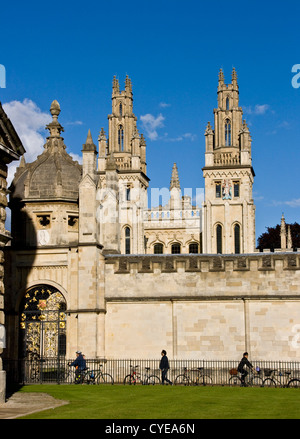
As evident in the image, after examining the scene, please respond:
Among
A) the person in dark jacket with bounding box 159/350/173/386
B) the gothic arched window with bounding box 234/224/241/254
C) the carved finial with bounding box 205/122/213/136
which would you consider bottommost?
the person in dark jacket with bounding box 159/350/173/386

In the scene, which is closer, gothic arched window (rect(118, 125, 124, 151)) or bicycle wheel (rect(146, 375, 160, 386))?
bicycle wheel (rect(146, 375, 160, 386))

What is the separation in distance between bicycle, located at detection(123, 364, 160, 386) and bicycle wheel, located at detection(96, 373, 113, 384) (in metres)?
0.63

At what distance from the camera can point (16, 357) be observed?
100 ft

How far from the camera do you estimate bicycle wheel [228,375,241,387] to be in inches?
1099

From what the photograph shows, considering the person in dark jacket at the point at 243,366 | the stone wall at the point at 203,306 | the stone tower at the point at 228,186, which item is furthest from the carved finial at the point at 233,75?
the person in dark jacket at the point at 243,366

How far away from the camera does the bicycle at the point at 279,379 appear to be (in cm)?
2738

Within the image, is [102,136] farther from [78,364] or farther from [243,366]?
[243,366]

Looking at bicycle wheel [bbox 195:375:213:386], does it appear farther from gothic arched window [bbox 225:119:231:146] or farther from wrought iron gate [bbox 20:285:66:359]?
gothic arched window [bbox 225:119:231:146]

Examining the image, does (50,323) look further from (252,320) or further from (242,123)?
(242,123)

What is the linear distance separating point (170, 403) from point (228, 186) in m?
66.5

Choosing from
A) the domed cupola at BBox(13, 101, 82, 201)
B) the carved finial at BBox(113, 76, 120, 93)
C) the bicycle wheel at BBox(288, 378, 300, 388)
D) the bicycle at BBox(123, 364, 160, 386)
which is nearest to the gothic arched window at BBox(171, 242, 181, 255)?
the carved finial at BBox(113, 76, 120, 93)

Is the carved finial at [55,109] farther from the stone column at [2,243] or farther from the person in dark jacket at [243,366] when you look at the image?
the person in dark jacket at [243,366]

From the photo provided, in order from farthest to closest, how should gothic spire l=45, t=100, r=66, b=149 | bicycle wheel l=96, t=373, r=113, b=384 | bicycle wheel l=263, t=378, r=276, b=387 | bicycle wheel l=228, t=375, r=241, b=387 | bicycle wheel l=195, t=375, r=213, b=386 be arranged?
gothic spire l=45, t=100, r=66, b=149
bicycle wheel l=96, t=373, r=113, b=384
bicycle wheel l=195, t=375, r=213, b=386
bicycle wheel l=228, t=375, r=241, b=387
bicycle wheel l=263, t=378, r=276, b=387

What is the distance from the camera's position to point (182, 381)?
29.1m
